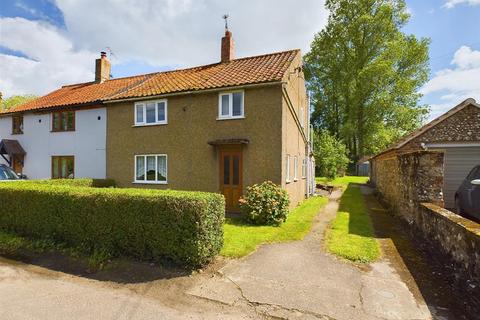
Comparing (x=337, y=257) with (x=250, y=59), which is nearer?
(x=337, y=257)

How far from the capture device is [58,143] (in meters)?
18.0

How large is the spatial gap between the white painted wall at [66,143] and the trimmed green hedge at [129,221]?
8.32 meters

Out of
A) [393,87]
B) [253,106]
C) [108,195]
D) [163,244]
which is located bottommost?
[163,244]

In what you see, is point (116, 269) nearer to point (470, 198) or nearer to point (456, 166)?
point (470, 198)

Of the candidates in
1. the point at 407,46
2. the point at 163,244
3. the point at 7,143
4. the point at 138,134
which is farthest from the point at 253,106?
the point at 407,46

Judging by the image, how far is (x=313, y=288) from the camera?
552cm

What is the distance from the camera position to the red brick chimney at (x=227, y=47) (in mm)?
16625

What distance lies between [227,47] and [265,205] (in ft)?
33.9

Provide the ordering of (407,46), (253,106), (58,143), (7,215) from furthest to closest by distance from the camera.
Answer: (407,46) < (58,143) < (253,106) < (7,215)

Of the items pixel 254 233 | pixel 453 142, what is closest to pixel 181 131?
pixel 254 233

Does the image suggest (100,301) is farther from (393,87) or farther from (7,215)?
(393,87)

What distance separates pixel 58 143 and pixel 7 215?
33.9 ft

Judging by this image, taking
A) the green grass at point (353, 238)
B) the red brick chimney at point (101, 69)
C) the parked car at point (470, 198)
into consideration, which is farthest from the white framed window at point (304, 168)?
the red brick chimney at point (101, 69)

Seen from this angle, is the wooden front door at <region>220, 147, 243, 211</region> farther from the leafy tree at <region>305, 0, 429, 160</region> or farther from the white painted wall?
the leafy tree at <region>305, 0, 429, 160</region>
